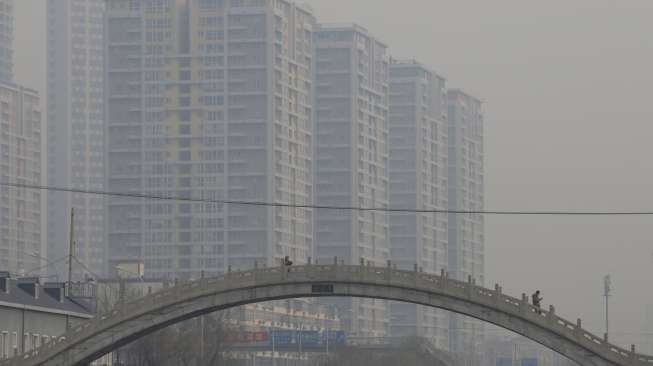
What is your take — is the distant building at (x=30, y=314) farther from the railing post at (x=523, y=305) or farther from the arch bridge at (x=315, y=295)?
the railing post at (x=523, y=305)

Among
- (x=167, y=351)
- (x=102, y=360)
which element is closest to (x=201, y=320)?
(x=167, y=351)

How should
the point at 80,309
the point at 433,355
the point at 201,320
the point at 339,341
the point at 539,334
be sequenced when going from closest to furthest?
the point at 539,334
the point at 80,309
the point at 201,320
the point at 339,341
the point at 433,355

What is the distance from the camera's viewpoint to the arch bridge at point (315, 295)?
253ft

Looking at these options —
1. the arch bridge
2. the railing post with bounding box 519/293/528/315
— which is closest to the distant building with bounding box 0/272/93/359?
the arch bridge

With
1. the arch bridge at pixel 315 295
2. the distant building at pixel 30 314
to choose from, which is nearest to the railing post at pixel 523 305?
the arch bridge at pixel 315 295

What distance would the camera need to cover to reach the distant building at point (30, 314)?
82.6m

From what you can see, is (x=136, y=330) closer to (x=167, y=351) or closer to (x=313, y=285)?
(x=313, y=285)

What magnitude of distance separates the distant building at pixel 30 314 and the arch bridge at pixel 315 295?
13.0ft

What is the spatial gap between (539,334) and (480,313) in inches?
139

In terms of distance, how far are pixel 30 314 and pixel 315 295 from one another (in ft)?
58.0

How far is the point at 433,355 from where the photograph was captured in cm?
17500

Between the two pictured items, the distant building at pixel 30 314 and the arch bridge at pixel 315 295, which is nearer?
the arch bridge at pixel 315 295

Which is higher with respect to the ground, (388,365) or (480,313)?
(480,313)

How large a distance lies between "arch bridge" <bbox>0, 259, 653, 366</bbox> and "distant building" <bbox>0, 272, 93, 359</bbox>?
3.97 metres
